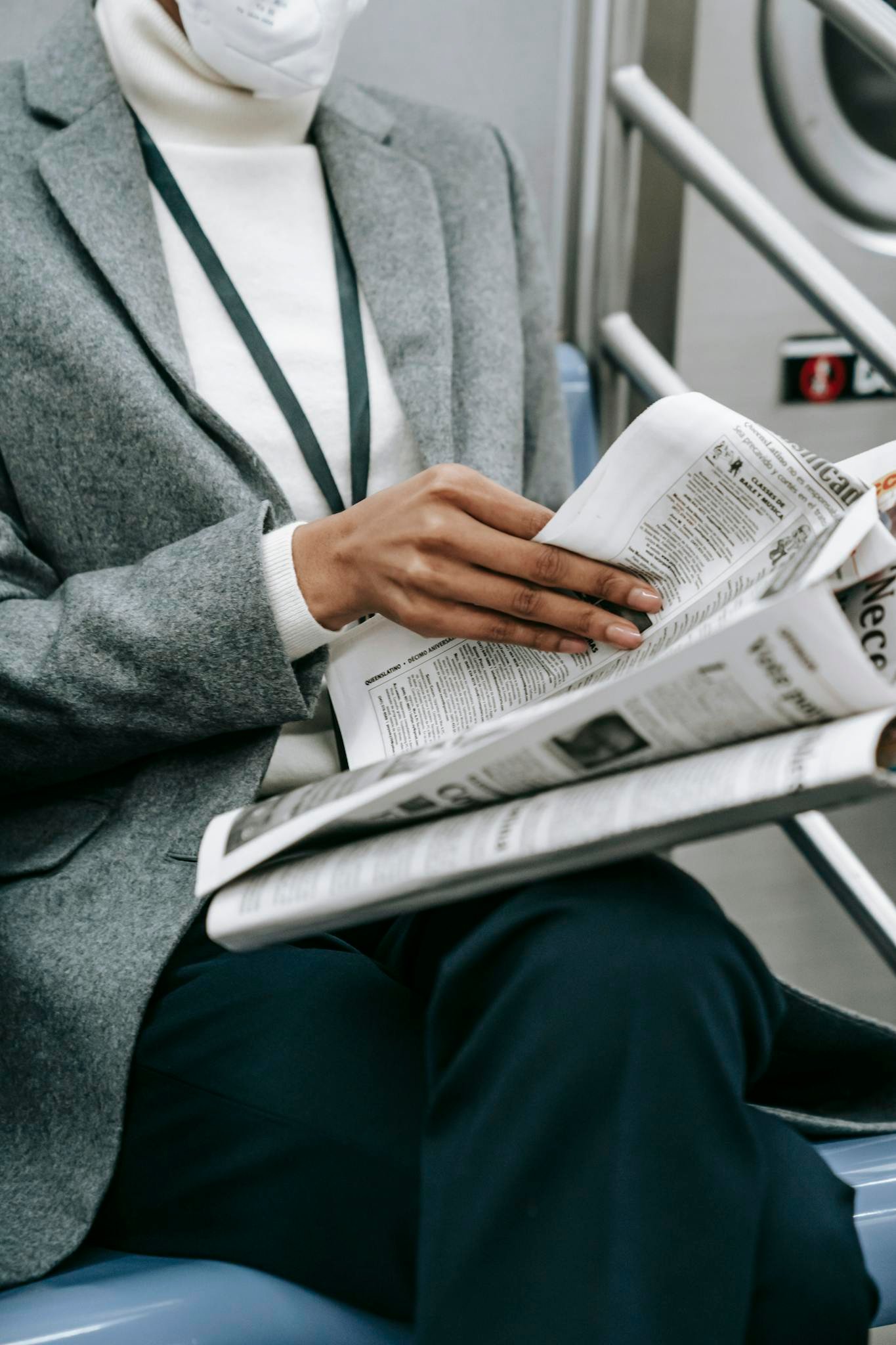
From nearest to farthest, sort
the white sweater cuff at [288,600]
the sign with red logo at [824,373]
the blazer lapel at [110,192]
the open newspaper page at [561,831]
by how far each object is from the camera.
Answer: the open newspaper page at [561,831], the white sweater cuff at [288,600], the blazer lapel at [110,192], the sign with red logo at [824,373]

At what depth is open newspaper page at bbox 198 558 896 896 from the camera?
0.47 m

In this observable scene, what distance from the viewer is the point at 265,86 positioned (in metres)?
0.90

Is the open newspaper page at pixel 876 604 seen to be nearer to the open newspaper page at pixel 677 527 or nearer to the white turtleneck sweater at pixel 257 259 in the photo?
the open newspaper page at pixel 677 527

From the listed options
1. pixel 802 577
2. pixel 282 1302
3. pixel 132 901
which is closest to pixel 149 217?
pixel 132 901

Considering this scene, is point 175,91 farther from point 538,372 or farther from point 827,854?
point 827,854

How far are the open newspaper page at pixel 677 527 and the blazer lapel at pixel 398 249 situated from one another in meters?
0.27

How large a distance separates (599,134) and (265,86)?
47 cm

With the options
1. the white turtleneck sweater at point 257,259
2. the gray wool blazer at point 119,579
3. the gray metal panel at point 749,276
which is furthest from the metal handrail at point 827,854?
the white turtleneck sweater at point 257,259

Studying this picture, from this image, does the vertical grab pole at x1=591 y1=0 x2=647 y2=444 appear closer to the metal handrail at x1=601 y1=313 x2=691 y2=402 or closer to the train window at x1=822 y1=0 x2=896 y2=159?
the metal handrail at x1=601 y1=313 x2=691 y2=402

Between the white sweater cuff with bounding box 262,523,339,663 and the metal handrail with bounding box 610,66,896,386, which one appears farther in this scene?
the metal handrail with bounding box 610,66,896,386

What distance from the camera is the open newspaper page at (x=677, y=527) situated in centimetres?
58

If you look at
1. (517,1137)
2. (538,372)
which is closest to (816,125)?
(538,372)

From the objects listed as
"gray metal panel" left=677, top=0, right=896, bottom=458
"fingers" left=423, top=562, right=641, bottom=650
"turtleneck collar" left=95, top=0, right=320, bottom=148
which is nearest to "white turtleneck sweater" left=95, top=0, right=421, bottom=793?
"turtleneck collar" left=95, top=0, right=320, bottom=148

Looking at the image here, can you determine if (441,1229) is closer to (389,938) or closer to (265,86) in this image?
(389,938)
